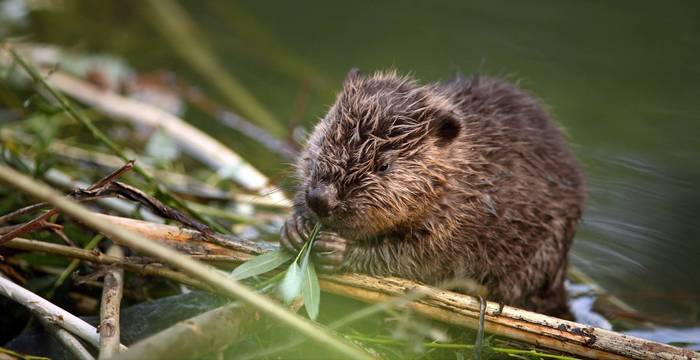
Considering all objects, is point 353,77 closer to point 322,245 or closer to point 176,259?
point 322,245

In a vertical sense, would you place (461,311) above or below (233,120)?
below

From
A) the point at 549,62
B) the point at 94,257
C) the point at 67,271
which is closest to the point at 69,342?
the point at 94,257

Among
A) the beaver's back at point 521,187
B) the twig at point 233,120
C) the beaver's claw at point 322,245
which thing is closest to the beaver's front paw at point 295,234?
the beaver's claw at point 322,245

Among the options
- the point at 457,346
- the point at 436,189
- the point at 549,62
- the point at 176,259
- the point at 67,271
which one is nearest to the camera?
the point at 176,259

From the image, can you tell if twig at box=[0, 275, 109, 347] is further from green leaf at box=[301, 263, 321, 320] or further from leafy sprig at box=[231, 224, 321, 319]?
green leaf at box=[301, 263, 321, 320]

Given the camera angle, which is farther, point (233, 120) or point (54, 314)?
point (233, 120)

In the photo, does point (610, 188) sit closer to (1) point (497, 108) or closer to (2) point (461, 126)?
(1) point (497, 108)
